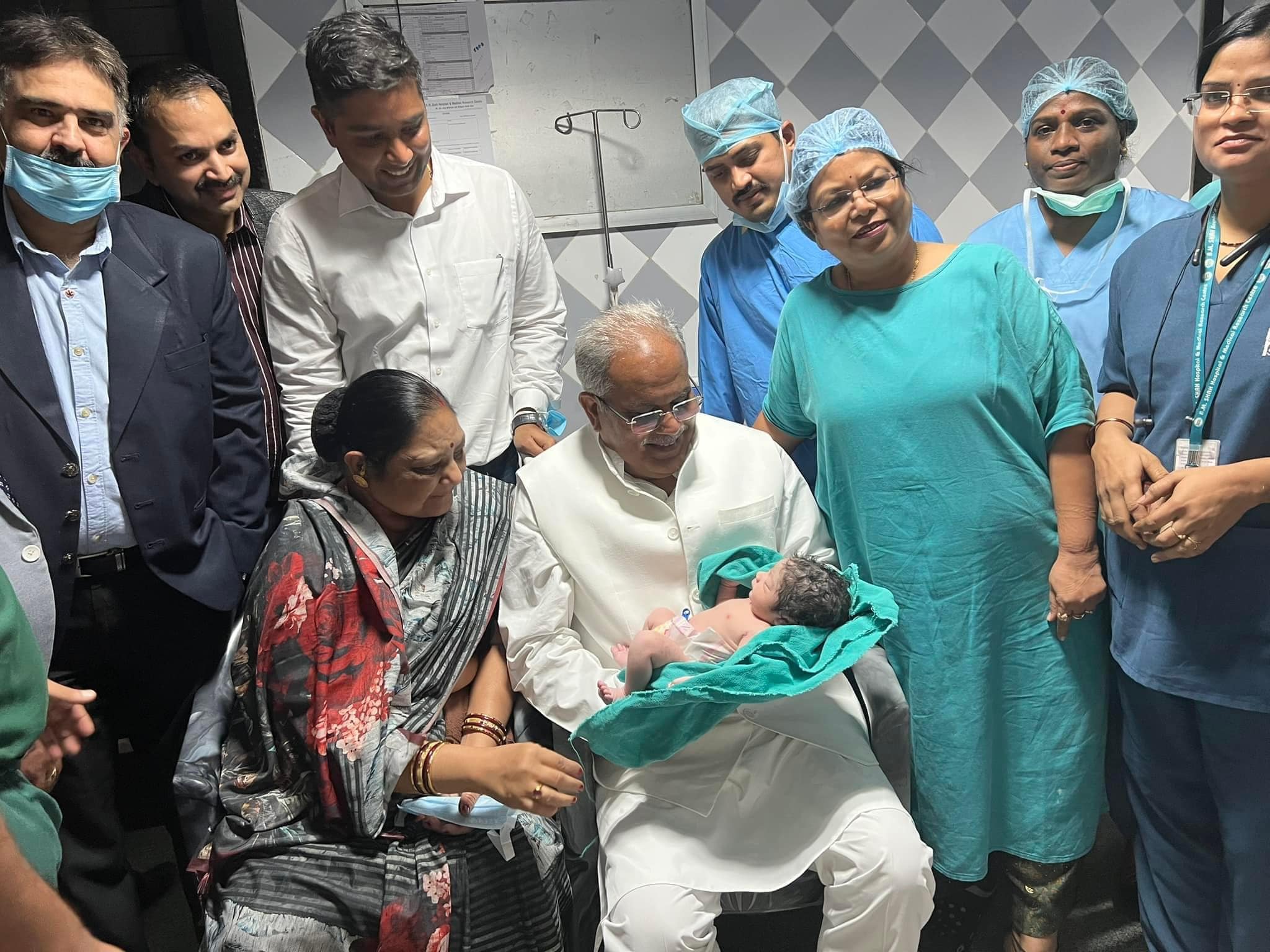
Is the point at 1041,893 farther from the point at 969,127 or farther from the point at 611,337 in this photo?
the point at 969,127

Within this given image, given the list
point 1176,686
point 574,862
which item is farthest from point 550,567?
point 1176,686

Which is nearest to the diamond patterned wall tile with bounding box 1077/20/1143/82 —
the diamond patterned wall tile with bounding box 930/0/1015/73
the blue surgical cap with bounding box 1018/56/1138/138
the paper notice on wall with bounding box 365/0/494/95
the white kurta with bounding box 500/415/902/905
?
the diamond patterned wall tile with bounding box 930/0/1015/73

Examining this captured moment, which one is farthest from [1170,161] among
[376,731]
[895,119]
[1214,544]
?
[376,731]

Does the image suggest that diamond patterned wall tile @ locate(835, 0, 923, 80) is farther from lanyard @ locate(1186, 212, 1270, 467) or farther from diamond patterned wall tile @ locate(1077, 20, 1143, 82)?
lanyard @ locate(1186, 212, 1270, 467)

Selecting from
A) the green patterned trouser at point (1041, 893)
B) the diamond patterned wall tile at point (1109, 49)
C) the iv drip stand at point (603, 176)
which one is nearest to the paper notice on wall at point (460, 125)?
the iv drip stand at point (603, 176)

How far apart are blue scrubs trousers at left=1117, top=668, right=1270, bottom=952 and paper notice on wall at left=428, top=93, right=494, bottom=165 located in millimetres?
2510

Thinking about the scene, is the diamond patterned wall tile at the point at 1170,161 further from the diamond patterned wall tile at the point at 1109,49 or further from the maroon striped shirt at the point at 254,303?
the maroon striped shirt at the point at 254,303

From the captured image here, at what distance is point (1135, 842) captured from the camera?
1991mm

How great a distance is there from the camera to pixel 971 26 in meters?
3.56

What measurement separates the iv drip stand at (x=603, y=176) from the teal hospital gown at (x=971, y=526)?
1.45 m

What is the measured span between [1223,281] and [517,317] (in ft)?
5.23

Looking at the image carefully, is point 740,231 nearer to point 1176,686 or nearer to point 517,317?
point 517,317

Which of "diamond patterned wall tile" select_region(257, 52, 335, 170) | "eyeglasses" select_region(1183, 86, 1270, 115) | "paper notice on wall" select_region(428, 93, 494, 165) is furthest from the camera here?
"paper notice on wall" select_region(428, 93, 494, 165)

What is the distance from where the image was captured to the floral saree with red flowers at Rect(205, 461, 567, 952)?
173 centimetres
